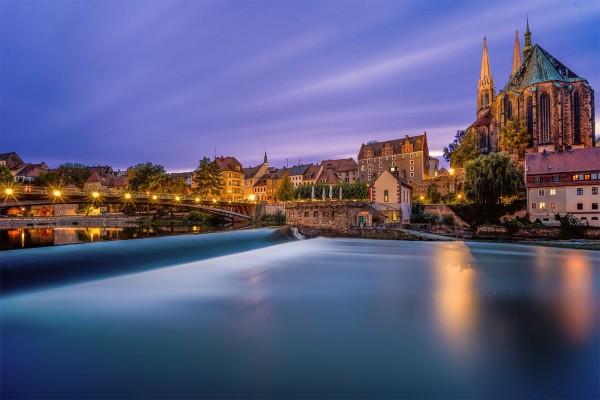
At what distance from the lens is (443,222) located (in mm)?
41281

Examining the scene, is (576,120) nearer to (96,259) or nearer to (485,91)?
(485,91)

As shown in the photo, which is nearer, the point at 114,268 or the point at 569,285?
the point at 569,285

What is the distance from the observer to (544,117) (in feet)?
170

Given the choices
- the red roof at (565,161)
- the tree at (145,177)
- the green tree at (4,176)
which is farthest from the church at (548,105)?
the green tree at (4,176)

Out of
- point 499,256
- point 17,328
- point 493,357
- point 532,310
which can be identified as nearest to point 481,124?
point 499,256

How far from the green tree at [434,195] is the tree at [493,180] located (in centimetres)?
1603

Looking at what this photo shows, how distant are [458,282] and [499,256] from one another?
32.0 feet

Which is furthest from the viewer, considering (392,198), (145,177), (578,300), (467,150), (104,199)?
(145,177)

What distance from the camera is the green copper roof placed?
52.5 metres

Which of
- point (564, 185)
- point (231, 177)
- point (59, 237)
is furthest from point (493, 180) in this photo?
point (231, 177)

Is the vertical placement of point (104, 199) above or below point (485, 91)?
below

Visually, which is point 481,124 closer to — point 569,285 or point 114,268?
point 569,285

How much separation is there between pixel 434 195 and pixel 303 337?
5327cm

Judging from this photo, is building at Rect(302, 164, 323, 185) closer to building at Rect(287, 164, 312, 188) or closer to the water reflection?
building at Rect(287, 164, 312, 188)
